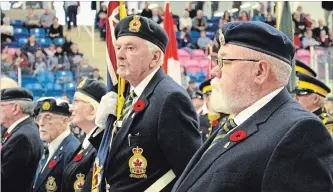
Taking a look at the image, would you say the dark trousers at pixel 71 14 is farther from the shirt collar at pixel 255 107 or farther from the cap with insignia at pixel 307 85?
the shirt collar at pixel 255 107

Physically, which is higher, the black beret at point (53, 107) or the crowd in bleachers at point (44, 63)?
the black beret at point (53, 107)

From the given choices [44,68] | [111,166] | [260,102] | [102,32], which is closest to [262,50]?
[260,102]

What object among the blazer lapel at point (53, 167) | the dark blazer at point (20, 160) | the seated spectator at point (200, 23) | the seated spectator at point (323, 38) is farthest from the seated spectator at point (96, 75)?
the blazer lapel at point (53, 167)

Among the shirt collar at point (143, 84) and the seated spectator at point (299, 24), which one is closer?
the shirt collar at point (143, 84)

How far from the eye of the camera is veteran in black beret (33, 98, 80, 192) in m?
5.74

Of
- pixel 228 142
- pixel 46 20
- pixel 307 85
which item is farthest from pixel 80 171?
pixel 46 20

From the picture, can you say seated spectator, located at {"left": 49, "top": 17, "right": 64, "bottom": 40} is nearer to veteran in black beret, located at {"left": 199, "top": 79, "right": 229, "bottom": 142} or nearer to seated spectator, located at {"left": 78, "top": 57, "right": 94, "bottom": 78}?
seated spectator, located at {"left": 78, "top": 57, "right": 94, "bottom": 78}

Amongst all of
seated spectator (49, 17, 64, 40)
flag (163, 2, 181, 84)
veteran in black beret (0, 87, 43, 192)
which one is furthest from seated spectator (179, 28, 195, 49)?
veteran in black beret (0, 87, 43, 192)

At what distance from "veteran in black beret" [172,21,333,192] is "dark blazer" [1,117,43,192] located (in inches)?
120

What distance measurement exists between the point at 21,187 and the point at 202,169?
331 centimetres

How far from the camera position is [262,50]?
9.89 feet

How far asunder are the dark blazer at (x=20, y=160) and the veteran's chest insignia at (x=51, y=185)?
1.29ft

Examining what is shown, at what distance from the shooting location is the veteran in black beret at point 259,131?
274 cm

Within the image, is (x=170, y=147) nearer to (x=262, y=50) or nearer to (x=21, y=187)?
(x=262, y=50)
